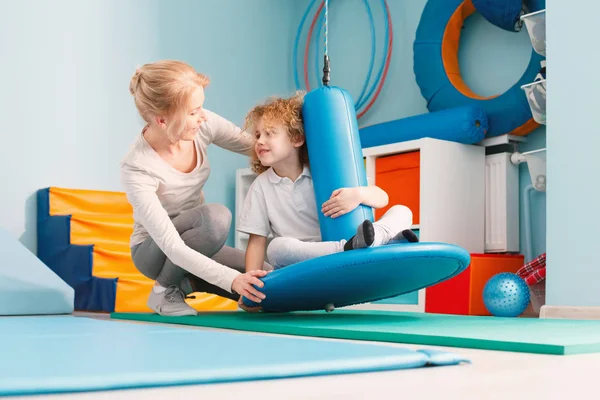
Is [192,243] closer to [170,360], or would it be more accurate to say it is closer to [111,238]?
[170,360]

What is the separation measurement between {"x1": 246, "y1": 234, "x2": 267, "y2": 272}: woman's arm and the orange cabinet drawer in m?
1.20

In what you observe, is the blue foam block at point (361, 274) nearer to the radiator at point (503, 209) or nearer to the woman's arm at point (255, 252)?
the woman's arm at point (255, 252)

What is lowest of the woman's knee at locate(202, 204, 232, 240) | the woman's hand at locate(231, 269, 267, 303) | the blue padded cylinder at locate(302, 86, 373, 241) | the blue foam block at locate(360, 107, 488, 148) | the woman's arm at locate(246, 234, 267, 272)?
the woman's hand at locate(231, 269, 267, 303)

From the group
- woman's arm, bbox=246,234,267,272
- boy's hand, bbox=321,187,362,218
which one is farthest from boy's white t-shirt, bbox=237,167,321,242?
boy's hand, bbox=321,187,362,218

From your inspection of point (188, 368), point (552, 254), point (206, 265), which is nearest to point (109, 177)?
point (206, 265)

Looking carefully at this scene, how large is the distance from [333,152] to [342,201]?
153 millimetres

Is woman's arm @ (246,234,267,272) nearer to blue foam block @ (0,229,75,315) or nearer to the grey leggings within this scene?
the grey leggings

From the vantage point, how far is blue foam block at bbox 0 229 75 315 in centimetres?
237

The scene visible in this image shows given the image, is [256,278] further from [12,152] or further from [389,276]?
[12,152]

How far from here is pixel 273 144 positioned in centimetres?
216

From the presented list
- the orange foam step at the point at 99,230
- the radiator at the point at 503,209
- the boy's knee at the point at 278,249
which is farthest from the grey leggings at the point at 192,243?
the radiator at the point at 503,209

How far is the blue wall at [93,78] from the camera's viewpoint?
3602 millimetres

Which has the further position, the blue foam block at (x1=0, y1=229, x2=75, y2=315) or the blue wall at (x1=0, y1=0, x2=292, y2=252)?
the blue wall at (x1=0, y1=0, x2=292, y2=252)

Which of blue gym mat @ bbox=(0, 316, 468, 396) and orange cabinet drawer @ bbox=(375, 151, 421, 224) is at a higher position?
orange cabinet drawer @ bbox=(375, 151, 421, 224)
